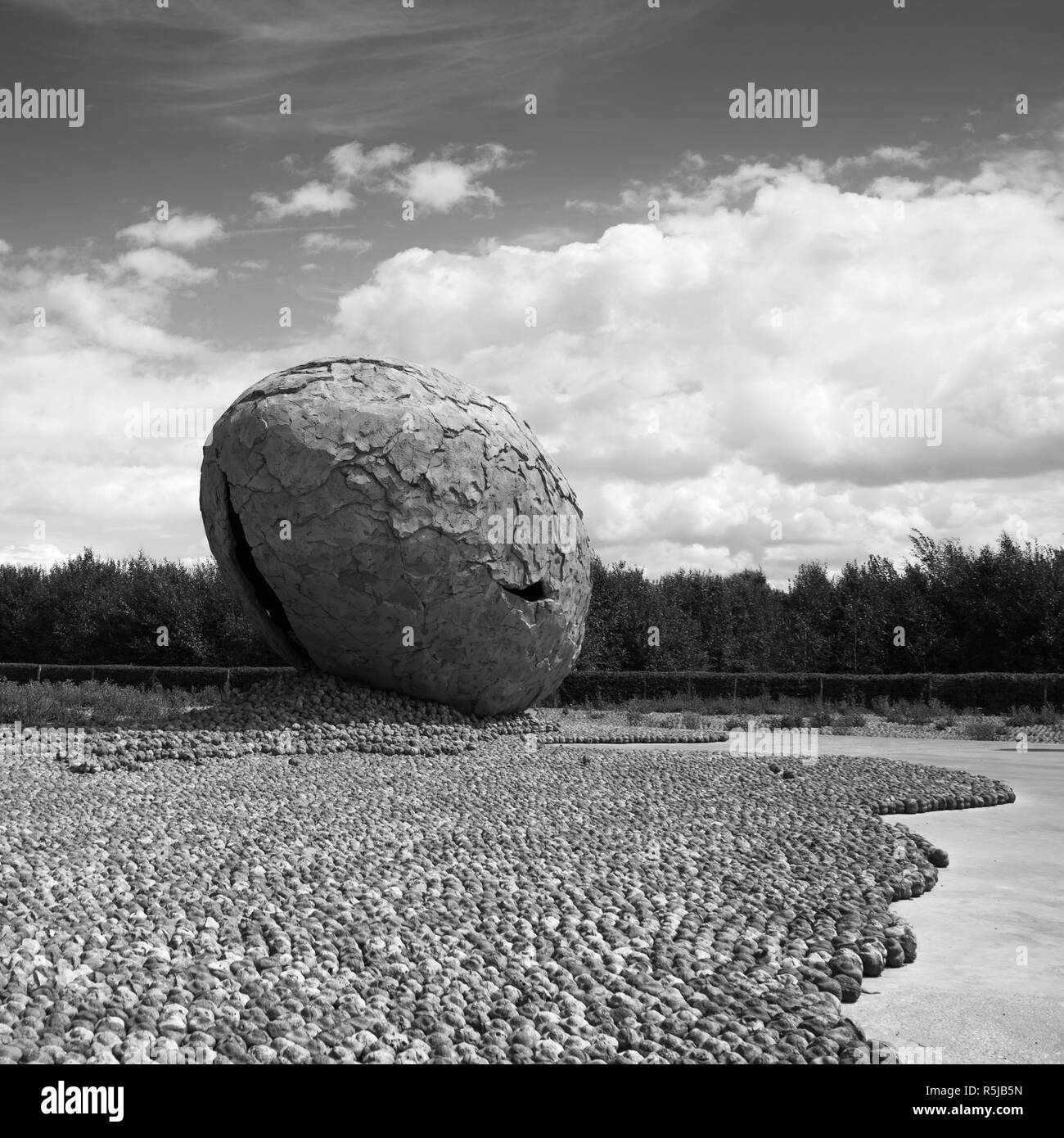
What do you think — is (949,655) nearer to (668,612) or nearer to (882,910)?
(668,612)

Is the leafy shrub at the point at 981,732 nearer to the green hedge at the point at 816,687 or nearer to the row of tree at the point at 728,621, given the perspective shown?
the green hedge at the point at 816,687

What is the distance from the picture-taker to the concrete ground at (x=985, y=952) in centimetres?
342

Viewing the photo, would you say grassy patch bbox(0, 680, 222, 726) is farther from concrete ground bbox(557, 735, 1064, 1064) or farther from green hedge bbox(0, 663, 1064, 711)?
concrete ground bbox(557, 735, 1064, 1064)

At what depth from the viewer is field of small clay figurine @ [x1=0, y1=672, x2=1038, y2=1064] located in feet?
10.4

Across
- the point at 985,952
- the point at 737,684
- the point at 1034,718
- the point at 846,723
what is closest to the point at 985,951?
the point at 985,952

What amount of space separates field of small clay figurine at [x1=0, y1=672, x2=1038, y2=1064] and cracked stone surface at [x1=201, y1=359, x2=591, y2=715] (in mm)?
2185

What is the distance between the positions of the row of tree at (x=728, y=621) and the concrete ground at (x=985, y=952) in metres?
16.3

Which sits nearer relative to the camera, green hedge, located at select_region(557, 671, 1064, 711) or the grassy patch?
the grassy patch

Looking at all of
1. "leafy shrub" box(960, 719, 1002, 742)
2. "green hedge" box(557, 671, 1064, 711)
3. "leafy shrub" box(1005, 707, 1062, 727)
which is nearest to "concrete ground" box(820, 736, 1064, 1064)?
"leafy shrub" box(960, 719, 1002, 742)

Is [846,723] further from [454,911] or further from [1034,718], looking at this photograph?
[454,911]

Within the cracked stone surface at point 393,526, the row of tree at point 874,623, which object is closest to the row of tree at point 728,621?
the row of tree at point 874,623

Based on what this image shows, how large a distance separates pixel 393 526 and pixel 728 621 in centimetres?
1792
